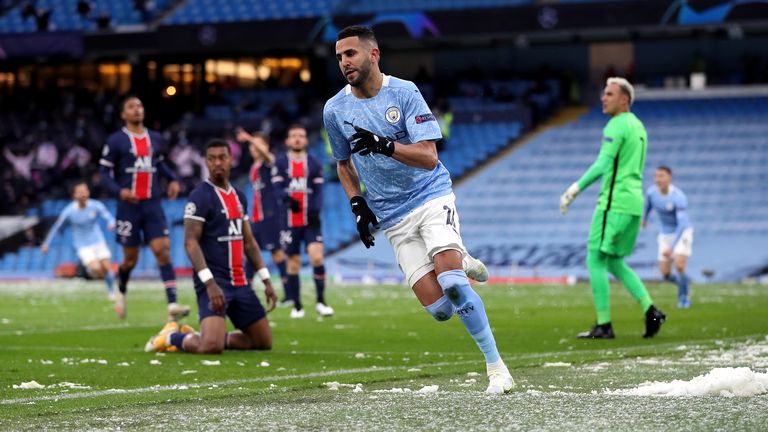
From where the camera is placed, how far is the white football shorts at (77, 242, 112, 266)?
71.6 feet

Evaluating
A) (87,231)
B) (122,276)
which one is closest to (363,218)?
(122,276)

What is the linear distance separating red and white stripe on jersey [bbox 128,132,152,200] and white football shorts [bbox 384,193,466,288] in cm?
701

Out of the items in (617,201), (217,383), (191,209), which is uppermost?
(617,201)

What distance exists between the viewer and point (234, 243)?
11023mm

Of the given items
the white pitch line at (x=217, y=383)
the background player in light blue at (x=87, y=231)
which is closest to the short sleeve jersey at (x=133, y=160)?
the white pitch line at (x=217, y=383)

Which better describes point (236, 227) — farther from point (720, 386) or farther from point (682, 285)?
point (682, 285)

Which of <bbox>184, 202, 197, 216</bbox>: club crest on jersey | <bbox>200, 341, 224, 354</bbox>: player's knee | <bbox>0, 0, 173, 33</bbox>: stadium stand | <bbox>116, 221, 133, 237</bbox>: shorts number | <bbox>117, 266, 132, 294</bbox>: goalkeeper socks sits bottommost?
<bbox>200, 341, 224, 354</bbox>: player's knee

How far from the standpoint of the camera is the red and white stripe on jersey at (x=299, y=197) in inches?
640

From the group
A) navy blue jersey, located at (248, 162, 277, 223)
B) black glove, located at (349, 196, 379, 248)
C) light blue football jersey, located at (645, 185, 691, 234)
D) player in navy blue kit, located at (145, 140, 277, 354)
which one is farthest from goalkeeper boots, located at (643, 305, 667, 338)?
navy blue jersey, located at (248, 162, 277, 223)

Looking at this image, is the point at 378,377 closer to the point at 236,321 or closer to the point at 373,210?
the point at 373,210

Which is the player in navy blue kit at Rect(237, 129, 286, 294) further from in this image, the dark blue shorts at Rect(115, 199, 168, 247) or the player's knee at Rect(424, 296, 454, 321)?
the player's knee at Rect(424, 296, 454, 321)

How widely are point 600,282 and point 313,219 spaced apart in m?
4.90

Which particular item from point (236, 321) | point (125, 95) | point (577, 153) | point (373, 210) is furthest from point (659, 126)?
point (373, 210)

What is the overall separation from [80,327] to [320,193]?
354 cm
